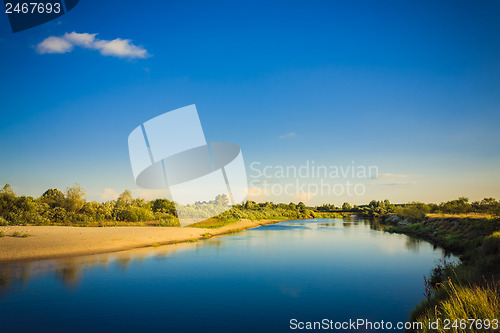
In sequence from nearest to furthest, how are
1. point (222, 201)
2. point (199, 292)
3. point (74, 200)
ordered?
point (199, 292)
point (74, 200)
point (222, 201)

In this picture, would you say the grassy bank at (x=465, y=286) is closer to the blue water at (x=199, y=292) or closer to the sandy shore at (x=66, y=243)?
the blue water at (x=199, y=292)

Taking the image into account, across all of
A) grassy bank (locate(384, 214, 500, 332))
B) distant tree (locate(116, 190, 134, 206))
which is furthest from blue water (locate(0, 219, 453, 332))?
distant tree (locate(116, 190, 134, 206))

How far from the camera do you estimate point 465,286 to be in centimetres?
919

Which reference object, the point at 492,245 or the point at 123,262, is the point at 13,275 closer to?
the point at 123,262

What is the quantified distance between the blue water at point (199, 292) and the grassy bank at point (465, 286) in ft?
5.73

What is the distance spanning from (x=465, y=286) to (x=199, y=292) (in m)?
10.9

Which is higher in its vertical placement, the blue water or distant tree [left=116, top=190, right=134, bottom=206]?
distant tree [left=116, top=190, right=134, bottom=206]

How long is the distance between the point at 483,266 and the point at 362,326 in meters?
6.89

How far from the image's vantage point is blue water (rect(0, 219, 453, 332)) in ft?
32.6

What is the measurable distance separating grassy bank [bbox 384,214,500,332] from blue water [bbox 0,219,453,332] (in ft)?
5.73

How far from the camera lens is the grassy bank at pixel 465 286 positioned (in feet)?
18.5

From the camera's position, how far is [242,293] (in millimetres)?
13523

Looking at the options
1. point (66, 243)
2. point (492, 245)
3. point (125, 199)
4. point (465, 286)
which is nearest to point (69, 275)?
point (66, 243)

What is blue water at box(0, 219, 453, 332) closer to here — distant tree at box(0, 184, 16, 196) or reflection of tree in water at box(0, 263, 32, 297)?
reflection of tree in water at box(0, 263, 32, 297)
